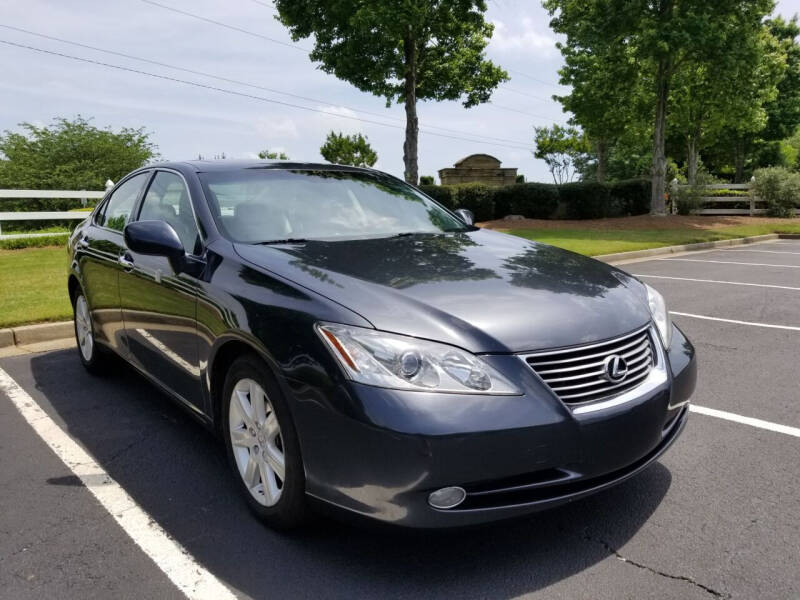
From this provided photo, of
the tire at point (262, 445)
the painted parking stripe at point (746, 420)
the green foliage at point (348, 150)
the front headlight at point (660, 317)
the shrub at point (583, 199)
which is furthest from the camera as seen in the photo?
the green foliage at point (348, 150)

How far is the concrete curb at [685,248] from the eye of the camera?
12.9 m

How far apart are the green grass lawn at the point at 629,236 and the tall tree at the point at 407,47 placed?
20.3ft

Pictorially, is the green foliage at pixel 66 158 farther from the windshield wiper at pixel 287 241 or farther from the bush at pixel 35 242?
the windshield wiper at pixel 287 241

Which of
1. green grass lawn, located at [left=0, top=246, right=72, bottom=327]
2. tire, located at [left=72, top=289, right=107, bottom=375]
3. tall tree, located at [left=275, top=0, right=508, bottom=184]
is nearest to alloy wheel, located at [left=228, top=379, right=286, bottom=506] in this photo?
tire, located at [left=72, top=289, right=107, bottom=375]

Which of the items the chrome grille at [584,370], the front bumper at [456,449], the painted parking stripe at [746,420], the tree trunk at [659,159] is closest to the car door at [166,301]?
the front bumper at [456,449]

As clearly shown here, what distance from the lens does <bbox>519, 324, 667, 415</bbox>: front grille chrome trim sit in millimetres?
2311

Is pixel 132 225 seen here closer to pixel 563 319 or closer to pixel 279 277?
pixel 279 277

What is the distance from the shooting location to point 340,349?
2299 millimetres

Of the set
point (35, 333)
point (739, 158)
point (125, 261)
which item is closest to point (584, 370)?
point (125, 261)

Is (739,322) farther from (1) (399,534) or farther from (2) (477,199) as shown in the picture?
(2) (477,199)

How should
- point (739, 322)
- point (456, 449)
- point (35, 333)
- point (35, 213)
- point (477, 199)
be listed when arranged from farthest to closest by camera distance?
point (477, 199)
point (35, 213)
point (739, 322)
point (35, 333)
point (456, 449)

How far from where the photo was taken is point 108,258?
14.2ft

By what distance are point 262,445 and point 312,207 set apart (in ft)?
4.86

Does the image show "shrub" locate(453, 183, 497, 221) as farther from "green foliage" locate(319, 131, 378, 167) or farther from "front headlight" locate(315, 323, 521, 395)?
"green foliage" locate(319, 131, 378, 167)
